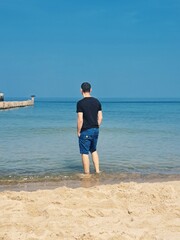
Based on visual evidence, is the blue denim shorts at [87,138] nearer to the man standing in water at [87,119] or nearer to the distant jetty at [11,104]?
the man standing in water at [87,119]

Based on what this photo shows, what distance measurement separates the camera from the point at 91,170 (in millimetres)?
9523

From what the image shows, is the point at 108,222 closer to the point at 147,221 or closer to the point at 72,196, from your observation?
the point at 147,221

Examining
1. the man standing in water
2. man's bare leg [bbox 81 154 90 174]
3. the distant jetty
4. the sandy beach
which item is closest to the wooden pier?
the distant jetty

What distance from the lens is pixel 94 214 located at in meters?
5.07

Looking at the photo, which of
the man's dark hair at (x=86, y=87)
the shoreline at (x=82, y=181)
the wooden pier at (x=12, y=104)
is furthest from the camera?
the wooden pier at (x=12, y=104)

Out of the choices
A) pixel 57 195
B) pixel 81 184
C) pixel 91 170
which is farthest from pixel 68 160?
pixel 57 195

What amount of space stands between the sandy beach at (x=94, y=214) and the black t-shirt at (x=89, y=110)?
2.07 m

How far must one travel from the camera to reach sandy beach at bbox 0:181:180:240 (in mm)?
4281

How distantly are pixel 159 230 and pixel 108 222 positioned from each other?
65 centimetres

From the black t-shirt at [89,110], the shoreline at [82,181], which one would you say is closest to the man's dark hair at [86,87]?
the black t-shirt at [89,110]

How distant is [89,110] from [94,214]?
11.8 feet

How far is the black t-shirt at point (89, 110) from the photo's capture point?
830 centimetres

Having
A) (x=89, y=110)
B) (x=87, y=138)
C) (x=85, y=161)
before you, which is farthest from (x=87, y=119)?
(x=85, y=161)

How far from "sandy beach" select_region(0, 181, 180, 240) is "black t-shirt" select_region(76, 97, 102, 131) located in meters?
2.07
